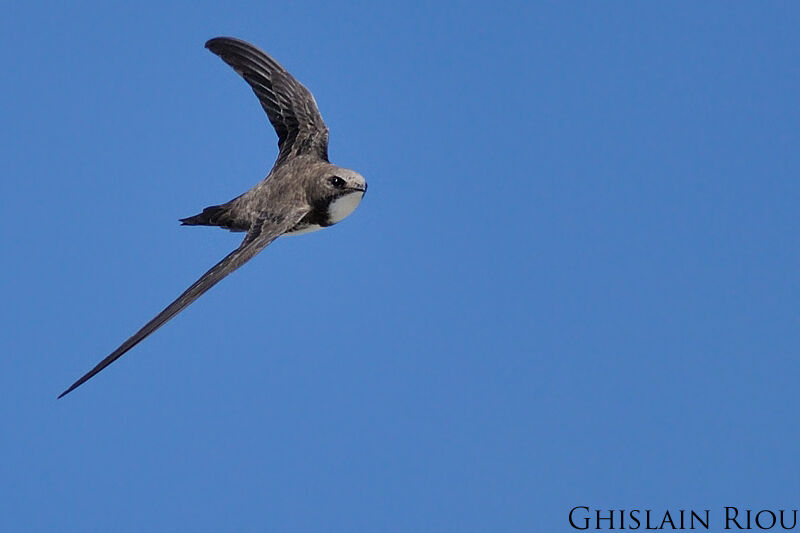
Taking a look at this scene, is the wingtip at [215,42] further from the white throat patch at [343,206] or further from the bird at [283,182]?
the white throat patch at [343,206]

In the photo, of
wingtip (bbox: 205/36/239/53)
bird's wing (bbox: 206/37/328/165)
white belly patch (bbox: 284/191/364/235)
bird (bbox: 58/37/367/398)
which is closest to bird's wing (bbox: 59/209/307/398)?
bird (bbox: 58/37/367/398)

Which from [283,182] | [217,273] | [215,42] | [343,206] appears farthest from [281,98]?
[217,273]

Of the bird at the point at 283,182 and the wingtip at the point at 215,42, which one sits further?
the wingtip at the point at 215,42

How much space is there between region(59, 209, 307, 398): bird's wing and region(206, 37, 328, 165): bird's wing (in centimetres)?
137

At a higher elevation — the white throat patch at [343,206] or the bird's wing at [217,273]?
the white throat patch at [343,206]

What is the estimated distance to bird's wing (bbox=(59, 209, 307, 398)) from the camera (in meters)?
9.02

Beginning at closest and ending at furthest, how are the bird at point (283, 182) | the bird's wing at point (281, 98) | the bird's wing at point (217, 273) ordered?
the bird's wing at point (217, 273), the bird at point (283, 182), the bird's wing at point (281, 98)

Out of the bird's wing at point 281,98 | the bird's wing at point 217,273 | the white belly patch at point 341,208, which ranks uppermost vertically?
the bird's wing at point 281,98

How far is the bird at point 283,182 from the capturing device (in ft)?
40.1

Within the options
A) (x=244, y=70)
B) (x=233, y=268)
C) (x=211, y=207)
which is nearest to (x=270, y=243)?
(x=233, y=268)

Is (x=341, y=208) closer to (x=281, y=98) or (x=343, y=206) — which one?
(x=343, y=206)

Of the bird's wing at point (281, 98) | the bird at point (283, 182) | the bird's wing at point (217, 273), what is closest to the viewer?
the bird's wing at point (217, 273)

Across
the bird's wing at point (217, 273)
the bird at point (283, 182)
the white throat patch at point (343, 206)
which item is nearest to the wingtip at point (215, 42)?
the bird at point (283, 182)

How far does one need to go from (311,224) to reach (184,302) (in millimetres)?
2756
